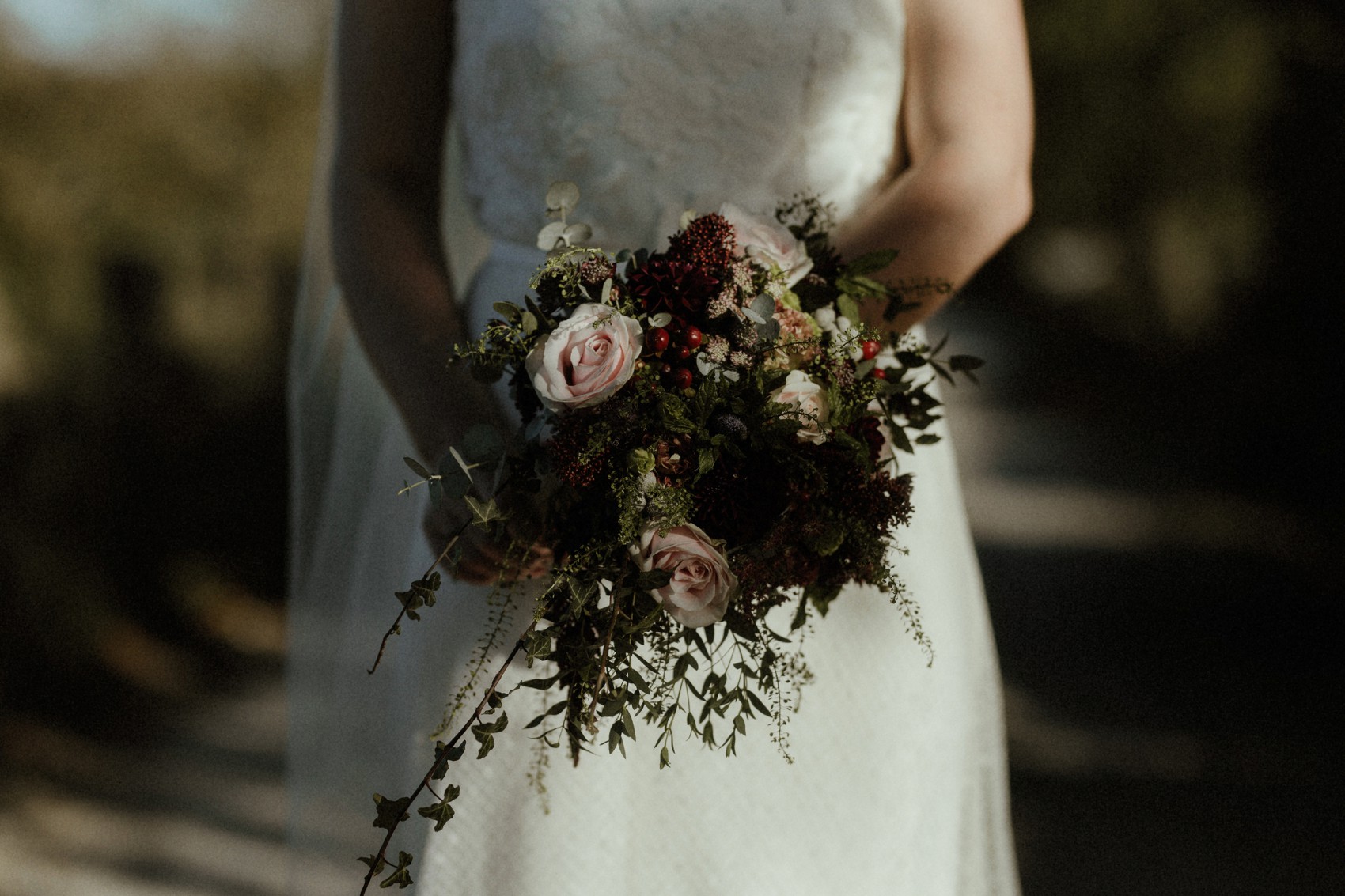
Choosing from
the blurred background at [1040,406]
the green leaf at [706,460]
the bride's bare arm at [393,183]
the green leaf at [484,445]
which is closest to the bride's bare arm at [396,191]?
the bride's bare arm at [393,183]

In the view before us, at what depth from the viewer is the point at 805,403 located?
1.86ft

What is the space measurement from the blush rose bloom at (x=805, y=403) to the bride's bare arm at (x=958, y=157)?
0.20 meters

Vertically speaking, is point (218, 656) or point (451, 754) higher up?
point (218, 656)

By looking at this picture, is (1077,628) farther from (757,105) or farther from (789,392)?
(789,392)

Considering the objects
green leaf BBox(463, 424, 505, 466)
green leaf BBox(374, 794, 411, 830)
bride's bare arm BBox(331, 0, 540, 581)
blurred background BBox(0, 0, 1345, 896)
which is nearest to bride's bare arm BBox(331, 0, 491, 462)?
bride's bare arm BBox(331, 0, 540, 581)

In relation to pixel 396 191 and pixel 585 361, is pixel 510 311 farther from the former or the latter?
pixel 396 191

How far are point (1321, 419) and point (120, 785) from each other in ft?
7.33

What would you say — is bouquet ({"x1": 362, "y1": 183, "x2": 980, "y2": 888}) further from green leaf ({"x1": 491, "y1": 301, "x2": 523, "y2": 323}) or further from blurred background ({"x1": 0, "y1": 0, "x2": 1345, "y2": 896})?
blurred background ({"x1": 0, "y1": 0, "x2": 1345, "y2": 896})

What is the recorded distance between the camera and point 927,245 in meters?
0.77

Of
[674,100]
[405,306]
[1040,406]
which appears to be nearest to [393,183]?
[405,306]

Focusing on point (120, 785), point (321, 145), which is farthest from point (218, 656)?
point (321, 145)

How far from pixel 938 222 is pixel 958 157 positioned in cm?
6

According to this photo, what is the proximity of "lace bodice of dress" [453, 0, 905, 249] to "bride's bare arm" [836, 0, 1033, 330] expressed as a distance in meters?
0.04

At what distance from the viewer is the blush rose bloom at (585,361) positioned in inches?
21.1
